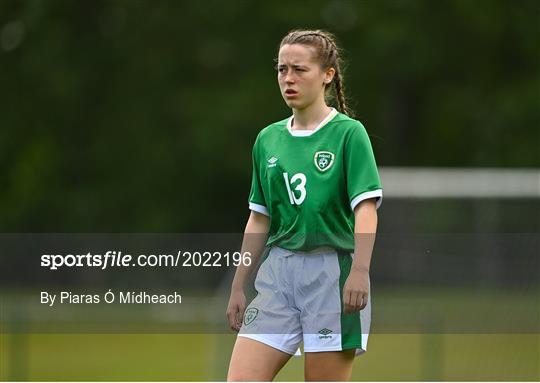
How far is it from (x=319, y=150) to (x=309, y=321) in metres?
0.60

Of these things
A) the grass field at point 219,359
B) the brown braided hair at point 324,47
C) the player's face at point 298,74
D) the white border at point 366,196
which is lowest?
the white border at point 366,196

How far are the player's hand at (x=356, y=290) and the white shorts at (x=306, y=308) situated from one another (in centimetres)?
11

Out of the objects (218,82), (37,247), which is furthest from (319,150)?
(218,82)

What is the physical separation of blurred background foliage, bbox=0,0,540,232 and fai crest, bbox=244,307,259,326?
17.0 m

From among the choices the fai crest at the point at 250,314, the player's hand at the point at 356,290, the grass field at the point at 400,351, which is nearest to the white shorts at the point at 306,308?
the fai crest at the point at 250,314

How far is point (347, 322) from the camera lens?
15.0ft

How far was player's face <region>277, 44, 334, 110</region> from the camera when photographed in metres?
4.56

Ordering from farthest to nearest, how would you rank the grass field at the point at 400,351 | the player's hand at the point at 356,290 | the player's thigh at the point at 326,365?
the grass field at the point at 400,351 < the player's thigh at the point at 326,365 < the player's hand at the point at 356,290

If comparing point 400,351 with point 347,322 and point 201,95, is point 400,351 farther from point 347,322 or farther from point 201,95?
point 201,95

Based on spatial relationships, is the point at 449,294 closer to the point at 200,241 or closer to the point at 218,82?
the point at 200,241

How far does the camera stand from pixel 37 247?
8.70 meters

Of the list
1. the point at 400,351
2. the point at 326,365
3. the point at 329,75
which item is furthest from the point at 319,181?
the point at 400,351

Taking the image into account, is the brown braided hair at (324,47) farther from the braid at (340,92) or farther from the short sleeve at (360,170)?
the short sleeve at (360,170)

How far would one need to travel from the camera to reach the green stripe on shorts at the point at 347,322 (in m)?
4.56
